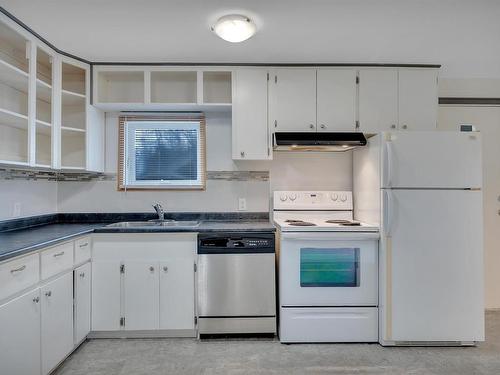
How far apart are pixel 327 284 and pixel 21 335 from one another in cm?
198

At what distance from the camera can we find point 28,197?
2701 mm

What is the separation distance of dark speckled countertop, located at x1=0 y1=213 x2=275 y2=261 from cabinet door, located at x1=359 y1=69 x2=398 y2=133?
4.19ft

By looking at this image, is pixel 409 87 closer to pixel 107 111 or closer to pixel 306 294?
pixel 306 294

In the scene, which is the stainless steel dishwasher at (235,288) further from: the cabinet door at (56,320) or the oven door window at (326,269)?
the cabinet door at (56,320)

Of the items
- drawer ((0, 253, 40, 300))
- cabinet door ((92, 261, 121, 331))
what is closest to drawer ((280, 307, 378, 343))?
cabinet door ((92, 261, 121, 331))

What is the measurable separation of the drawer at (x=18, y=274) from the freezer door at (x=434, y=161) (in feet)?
7.89

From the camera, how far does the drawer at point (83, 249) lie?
91.6 inches

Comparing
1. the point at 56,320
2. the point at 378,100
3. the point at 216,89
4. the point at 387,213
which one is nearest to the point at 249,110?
the point at 216,89

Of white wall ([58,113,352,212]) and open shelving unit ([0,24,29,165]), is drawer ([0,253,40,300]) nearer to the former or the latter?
open shelving unit ([0,24,29,165])

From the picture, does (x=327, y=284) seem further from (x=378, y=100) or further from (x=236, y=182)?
(x=378, y=100)

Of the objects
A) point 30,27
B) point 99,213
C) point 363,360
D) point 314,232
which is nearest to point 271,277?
A: point 314,232

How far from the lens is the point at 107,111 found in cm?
309

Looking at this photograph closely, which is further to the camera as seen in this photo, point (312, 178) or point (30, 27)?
point (312, 178)

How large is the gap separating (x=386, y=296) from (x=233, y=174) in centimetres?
170
